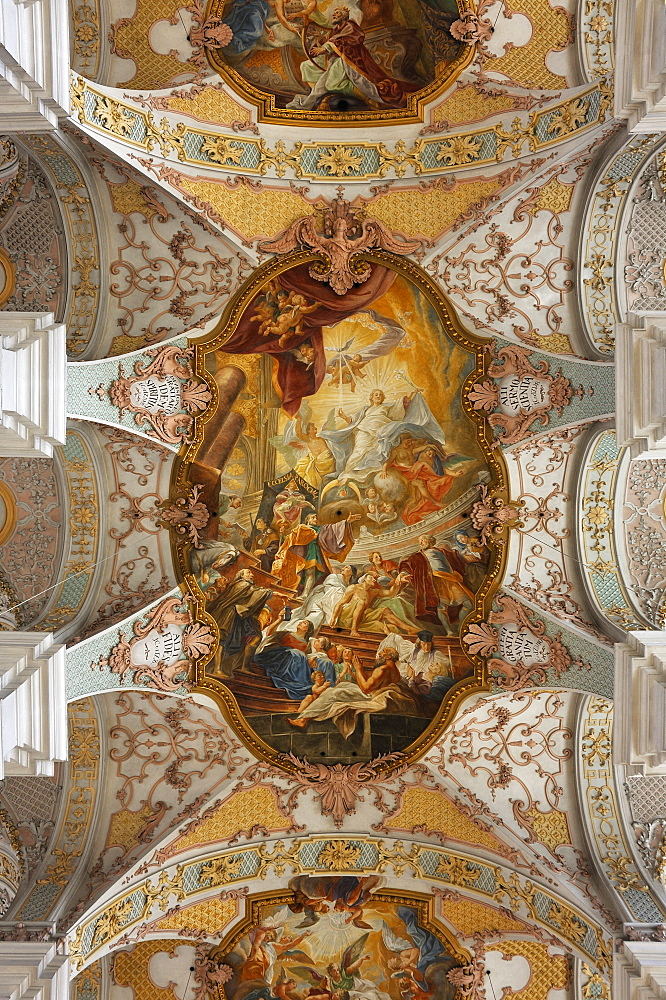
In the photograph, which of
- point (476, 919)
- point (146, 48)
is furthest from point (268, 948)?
point (146, 48)

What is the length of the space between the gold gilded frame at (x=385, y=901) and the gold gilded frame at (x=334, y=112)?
9.71 meters

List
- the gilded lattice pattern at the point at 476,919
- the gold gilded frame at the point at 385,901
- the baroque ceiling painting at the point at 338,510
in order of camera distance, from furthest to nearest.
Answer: the gold gilded frame at the point at 385,901 < the gilded lattice pattern at the point at 476,919 < the baroque ceiling painting at the point at 338,510

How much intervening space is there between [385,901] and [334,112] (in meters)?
10.2

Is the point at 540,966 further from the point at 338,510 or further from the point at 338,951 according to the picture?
the point at 338,510

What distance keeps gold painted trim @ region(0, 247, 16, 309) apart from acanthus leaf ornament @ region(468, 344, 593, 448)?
5.87 m

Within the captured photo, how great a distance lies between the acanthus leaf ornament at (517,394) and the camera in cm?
1173

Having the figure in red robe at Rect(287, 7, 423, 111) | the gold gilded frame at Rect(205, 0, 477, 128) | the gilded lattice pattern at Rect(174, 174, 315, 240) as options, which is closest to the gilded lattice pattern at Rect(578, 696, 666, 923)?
the gilded lattice pattern at Rect(174, 174, 315, 240)

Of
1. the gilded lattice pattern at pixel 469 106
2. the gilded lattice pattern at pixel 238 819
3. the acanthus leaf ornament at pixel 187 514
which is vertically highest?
the gilded lattice pattern at pixel 469 106

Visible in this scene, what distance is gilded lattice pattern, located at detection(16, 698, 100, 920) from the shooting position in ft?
40.0

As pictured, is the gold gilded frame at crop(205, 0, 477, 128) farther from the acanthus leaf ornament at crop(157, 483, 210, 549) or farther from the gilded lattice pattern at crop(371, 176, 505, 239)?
the acanthus leaf ornament at crop(157, 483, 210, 549)

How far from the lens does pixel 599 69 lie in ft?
36.0

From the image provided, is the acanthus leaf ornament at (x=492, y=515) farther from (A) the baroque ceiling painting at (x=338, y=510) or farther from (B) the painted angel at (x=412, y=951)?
(B) the painted angel at (x=412, y=951)

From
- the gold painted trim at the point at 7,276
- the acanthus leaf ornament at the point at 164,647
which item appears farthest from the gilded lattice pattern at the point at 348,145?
the acanthus leaf ornament at the point at 164,647

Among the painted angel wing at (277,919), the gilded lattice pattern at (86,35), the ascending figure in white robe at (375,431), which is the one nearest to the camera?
the gilded lattice pattern at (86,35)
